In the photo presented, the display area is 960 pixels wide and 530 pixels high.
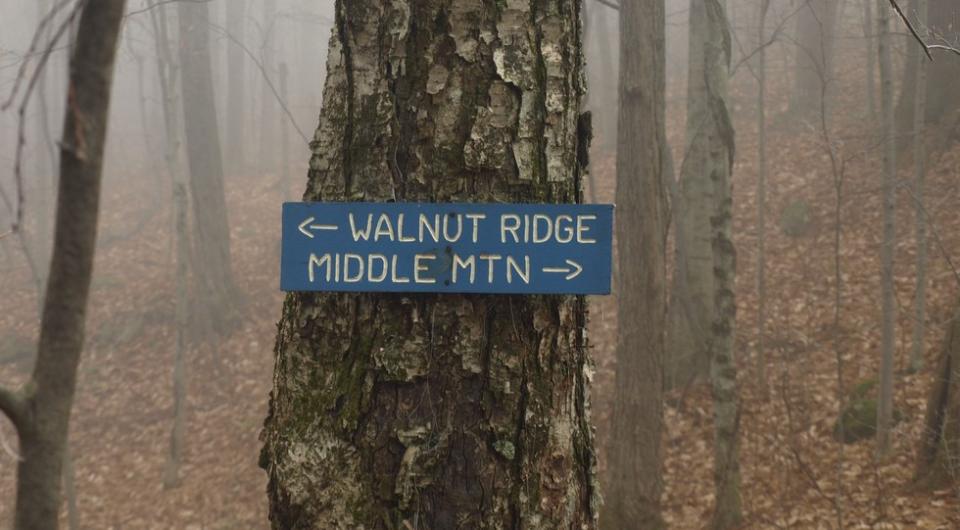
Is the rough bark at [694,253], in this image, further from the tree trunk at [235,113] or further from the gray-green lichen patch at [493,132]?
the tree trunk at [235,113]

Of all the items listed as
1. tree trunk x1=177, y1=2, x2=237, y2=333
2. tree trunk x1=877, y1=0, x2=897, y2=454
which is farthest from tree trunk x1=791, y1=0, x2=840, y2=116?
tree trunk x1=177, y1=2, x2=237, y2=333

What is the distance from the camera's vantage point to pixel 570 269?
1.76 m

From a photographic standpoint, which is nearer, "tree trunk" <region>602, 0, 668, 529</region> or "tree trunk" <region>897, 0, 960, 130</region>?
"tree trunk" <region>602, 0, 668, 529</region>

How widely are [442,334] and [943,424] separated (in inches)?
203

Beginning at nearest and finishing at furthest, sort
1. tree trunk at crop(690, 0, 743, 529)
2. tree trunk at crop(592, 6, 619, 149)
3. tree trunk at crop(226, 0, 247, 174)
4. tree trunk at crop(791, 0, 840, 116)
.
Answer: tree trunk at crop(690, 0, 743, 529)
tree trunk at crop(791, 0, 840, 116)
tree trunk at crop(592, 6, 619, 149)
tree trunk at crop(226, 0, 247, 174)

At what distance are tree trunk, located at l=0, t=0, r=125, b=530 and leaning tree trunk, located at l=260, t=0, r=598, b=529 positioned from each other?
545 millimetres

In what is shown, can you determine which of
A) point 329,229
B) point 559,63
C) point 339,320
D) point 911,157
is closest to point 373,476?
point 339,320

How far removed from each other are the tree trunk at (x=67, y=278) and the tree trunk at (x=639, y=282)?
18.0 ft

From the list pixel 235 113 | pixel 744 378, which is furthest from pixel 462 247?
pixel 235 113

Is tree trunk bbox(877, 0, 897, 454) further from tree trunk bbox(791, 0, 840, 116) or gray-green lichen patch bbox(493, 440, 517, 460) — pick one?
tree trunk bbox(791, 0, 840, 116)

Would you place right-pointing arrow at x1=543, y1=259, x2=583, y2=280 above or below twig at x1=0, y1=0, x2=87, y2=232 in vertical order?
below

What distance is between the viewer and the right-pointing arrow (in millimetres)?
1757

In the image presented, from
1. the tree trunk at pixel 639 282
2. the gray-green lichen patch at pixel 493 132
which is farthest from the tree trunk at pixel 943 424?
the gray-green lichen patch at pixel 493 132

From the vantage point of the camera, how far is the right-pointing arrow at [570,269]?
5.76 feet
